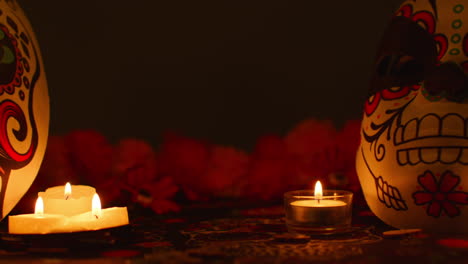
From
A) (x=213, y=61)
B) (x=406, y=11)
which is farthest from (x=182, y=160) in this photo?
(x=406, y=11)

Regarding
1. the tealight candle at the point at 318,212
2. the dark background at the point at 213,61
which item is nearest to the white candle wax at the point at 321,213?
the tealight candle at the point at 318,212

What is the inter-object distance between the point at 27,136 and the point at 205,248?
31 cm

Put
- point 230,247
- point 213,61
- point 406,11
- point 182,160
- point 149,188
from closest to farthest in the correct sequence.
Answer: point 230,247 < point 406,11 < point 149,188 < point 182,160 < point 213,61

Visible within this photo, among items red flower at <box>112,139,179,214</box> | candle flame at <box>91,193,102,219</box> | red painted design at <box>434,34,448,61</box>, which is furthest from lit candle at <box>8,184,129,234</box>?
red painted design at <box>434,34,448,61</box>

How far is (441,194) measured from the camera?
26.6 inches

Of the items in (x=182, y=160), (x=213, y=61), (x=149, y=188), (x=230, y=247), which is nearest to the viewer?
(x=230, y=247)

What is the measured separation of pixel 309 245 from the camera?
646 mm

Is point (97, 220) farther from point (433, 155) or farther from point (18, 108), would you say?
point (433, 155)

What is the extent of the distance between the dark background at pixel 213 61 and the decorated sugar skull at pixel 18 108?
1.38 ft

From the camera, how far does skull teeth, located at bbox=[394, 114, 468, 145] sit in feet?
2.21

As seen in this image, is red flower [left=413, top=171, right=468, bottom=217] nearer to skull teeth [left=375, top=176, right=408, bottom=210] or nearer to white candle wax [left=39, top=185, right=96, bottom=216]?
skull teeth [left=375, top=176, right=408, bottom=210]

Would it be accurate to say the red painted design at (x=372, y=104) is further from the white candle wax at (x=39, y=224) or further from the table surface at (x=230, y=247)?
the white candle wax at (x=39, y=224)

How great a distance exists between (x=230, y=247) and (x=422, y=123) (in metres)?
0.29

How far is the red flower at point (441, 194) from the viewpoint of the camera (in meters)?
0.67
